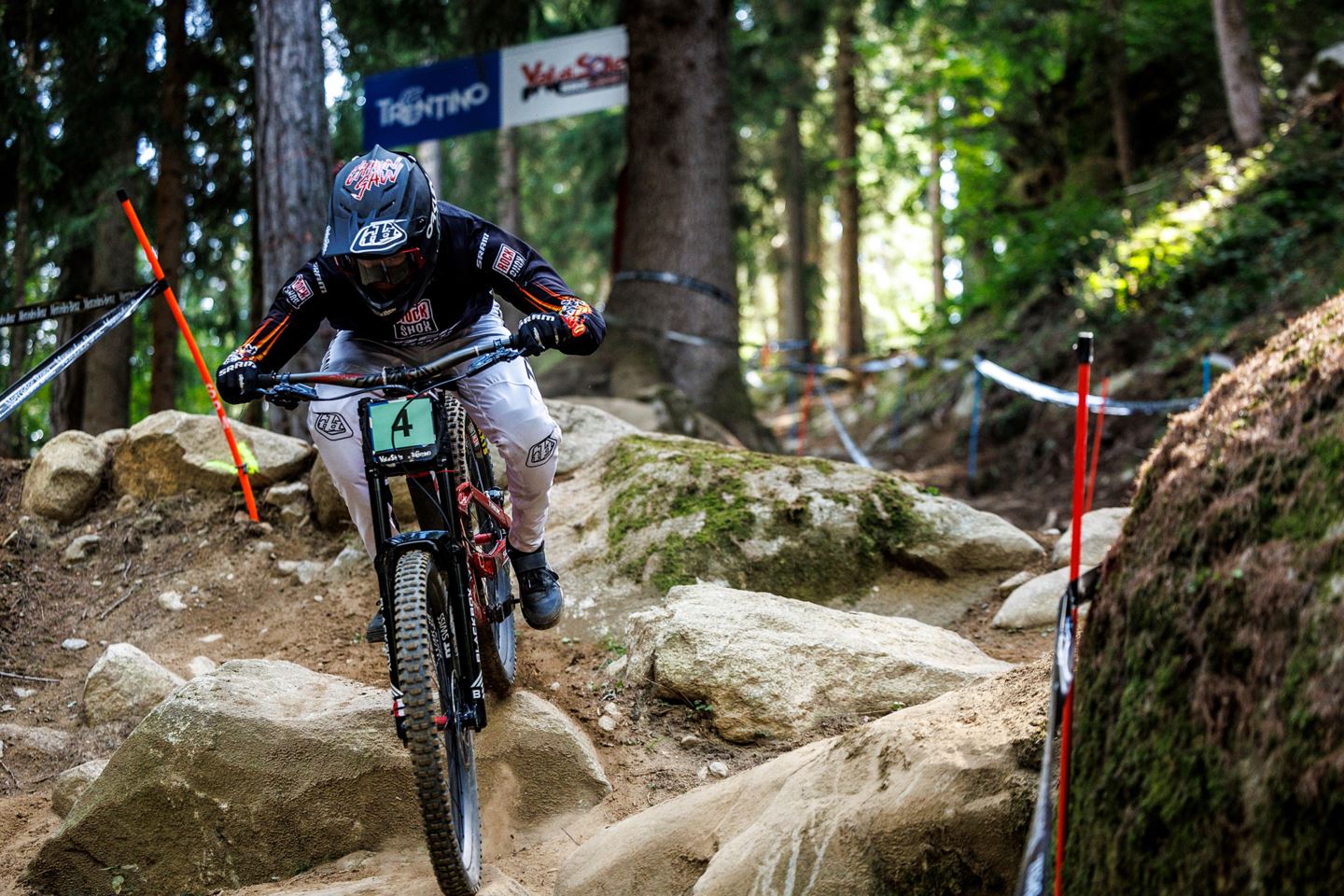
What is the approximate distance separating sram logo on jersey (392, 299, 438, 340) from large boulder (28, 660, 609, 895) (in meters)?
1.37

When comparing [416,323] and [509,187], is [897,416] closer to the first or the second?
[509,187]

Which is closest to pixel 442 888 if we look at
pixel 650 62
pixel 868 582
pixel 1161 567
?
pixel 1161 567

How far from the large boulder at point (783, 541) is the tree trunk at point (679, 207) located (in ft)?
16.6

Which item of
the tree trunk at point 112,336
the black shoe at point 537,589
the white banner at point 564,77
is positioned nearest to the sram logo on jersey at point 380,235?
the black shoe at point 537,589

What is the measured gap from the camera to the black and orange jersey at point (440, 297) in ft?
13.3

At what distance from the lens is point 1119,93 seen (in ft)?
48.9

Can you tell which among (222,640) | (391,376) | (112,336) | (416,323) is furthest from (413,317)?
(112,336)

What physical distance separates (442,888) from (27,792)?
2.31 meters

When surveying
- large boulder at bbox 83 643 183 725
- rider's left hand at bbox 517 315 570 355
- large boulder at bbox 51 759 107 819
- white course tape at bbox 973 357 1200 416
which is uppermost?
rider's left hand at bbox 517 315 570 355

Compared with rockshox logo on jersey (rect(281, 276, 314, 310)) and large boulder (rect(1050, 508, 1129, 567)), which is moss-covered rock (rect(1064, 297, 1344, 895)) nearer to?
rockshox logo on jersey (rect(281, 276, 314, 310))

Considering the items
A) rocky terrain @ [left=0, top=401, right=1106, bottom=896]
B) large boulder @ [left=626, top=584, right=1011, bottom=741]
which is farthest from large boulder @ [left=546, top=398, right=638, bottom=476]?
large boulder @ [left=626, top=584, right=1011, bottom=741]

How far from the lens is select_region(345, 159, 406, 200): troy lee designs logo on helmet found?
384 centimetres

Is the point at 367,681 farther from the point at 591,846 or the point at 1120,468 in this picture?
the point at 1120,468

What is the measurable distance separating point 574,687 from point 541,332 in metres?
1.98
